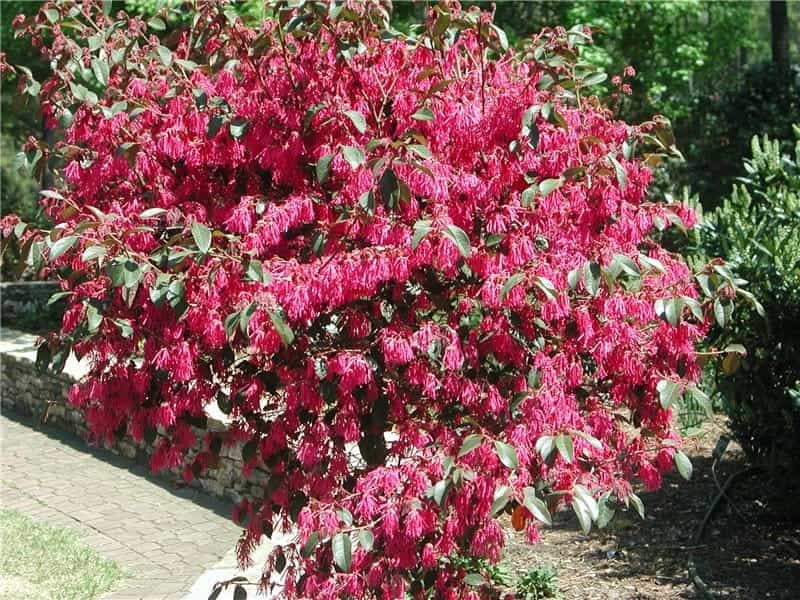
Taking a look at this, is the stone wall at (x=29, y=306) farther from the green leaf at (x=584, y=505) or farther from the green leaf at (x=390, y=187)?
the green leaf at (x=584, y=505)

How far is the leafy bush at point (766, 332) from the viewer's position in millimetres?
5066

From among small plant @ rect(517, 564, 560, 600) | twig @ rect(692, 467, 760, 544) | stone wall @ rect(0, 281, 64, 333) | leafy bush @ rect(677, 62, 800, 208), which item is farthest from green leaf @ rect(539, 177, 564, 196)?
stone wall @ rect(0, 281, 64, 333)

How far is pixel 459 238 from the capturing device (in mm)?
3006

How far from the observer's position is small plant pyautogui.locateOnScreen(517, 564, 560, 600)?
4711 millimetres

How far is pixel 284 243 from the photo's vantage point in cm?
350

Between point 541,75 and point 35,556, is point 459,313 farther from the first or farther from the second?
point 35,556

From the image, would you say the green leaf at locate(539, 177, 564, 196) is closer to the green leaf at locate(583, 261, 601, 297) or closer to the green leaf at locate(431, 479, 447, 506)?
the green leaf at locate(583, 261, 601, 297)

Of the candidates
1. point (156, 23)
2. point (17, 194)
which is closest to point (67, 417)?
point (156, 23)

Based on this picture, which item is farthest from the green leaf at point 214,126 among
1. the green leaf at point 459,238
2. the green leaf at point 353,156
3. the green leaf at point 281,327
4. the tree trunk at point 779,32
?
the tree trunk at point 779,32

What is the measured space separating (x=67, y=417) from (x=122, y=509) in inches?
87.2

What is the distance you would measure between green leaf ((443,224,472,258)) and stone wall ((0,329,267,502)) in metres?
3.18

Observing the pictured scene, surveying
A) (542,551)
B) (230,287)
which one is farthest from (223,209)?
(542,551)

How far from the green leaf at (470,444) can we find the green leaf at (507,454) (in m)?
0.07

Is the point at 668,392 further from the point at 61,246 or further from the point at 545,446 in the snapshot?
the point at 61,246
